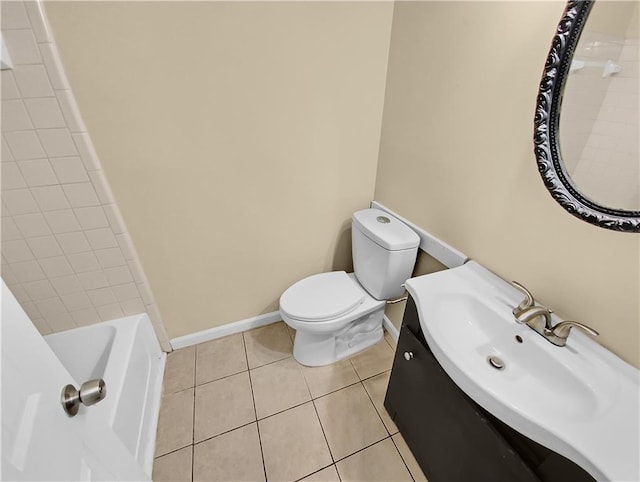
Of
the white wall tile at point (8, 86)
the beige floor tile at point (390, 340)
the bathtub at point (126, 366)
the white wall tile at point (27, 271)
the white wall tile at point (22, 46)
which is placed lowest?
the beige floor tile at point (390, 340)

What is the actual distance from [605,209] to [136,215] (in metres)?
1.56

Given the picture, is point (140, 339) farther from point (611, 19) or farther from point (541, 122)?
point (611, 19)

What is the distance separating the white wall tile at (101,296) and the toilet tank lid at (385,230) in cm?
120

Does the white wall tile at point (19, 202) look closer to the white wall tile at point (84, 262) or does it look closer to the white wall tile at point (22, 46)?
the white wall tile at point (84, 262)

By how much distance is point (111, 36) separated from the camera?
94cm

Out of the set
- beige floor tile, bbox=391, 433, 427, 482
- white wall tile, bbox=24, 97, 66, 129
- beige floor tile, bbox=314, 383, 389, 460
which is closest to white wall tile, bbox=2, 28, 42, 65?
white wall tile, bbox=24, 97, 66, 129

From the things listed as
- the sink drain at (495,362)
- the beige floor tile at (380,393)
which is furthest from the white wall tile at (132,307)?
the sink drain at (495,362)

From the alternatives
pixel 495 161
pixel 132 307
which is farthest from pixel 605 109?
pixel 132 307

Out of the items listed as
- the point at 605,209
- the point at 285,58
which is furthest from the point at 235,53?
the point at 605,209

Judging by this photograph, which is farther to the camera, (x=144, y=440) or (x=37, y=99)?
(x=144, y=440)

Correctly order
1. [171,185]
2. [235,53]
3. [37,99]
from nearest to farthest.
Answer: [37,99]
[235,53]
[171,185]

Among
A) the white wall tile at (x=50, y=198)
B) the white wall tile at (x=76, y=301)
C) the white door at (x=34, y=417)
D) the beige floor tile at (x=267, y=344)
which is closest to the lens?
the white door at (x=34, y=417)

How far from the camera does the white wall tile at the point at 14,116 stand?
0.90 m

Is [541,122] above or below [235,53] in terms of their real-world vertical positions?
below
